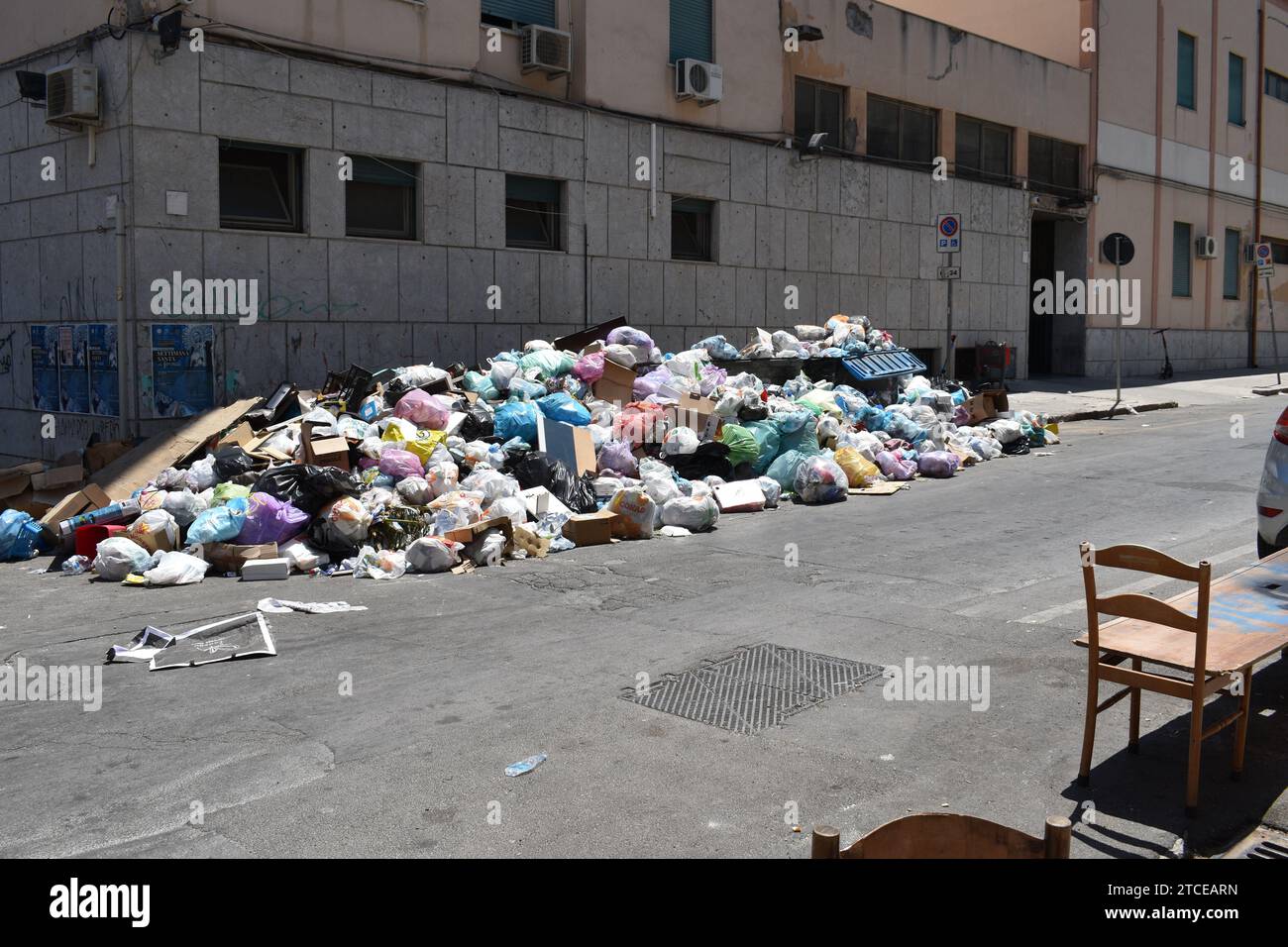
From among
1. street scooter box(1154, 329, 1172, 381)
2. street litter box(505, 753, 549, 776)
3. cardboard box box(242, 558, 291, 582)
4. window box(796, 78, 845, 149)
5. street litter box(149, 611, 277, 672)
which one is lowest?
street litter box(505, 753, 549, 776)

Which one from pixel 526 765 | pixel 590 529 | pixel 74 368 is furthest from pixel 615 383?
pixel 526 765

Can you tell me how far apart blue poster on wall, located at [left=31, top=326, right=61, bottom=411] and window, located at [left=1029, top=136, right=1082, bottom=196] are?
2020 centimetres

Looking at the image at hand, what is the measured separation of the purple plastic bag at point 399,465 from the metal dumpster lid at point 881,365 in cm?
791

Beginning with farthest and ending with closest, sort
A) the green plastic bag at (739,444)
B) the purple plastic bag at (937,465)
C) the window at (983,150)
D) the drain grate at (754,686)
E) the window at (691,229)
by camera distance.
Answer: the window at (983,150) → the window at (691,229) → the purple plastic bag at (937,465) → the green plastic bag at (739,444) → the drain grate at (754,686)

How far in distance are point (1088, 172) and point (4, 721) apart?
2687 centimetres

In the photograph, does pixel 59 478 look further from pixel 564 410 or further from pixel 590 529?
pixel 590 529

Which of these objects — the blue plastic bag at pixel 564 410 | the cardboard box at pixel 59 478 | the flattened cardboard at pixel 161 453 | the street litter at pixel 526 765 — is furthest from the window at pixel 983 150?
the street litter at pixel 526 765

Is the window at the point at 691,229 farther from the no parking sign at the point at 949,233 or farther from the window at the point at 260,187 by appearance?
the window at the point at 260,187

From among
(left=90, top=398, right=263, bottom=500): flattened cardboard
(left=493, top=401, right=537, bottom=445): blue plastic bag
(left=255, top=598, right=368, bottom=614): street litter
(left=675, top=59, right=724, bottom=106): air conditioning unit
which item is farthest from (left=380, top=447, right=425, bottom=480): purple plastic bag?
(left=675, top=59, right=724, bottom=106): air conditioning unit

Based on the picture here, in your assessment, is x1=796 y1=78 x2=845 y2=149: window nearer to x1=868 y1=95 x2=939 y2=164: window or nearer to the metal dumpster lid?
x1=868 y1=95 x2=939 y2=164: window

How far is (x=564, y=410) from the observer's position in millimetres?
12367

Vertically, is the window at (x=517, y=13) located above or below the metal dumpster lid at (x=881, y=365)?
above

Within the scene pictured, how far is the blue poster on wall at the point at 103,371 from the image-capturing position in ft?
40.9

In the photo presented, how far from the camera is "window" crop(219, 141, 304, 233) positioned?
42.2 feet
